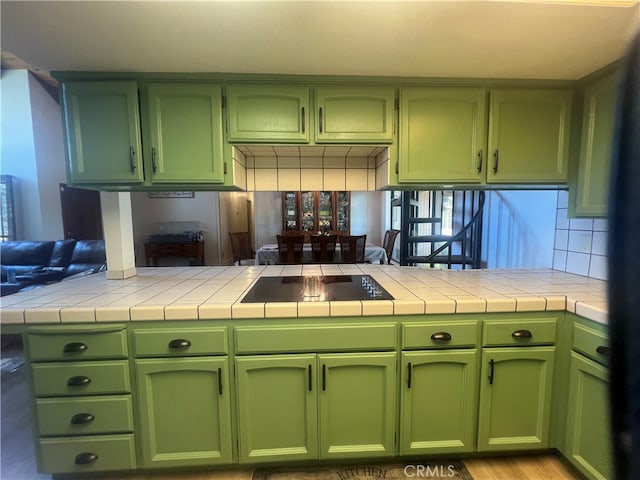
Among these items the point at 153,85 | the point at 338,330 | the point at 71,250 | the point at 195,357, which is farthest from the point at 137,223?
the point at 338,330

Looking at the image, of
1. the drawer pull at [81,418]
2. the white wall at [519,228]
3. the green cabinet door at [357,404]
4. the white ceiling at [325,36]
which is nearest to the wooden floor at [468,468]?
the drawer pull at [81,418]

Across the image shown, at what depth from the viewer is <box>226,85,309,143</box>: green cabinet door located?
1.53 metres

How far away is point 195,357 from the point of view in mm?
1295

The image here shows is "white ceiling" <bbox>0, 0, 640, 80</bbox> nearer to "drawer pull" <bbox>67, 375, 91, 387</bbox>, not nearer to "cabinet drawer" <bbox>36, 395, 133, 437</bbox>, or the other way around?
"drawer pull" <bbox>67, 375, 91, 387</bbox>

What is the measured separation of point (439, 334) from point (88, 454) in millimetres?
1706

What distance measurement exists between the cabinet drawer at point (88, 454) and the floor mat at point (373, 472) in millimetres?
607

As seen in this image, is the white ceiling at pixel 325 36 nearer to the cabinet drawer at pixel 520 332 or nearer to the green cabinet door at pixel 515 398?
the cabinet drawer at pixel 520 332

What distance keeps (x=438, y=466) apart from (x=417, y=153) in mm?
1636

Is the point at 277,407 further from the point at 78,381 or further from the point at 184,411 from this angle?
the point at 78,381

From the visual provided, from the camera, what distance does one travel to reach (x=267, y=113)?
155 cm

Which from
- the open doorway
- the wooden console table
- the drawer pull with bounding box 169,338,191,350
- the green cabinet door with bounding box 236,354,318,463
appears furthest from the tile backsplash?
the open doorway

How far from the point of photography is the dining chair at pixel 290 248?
3.71 m

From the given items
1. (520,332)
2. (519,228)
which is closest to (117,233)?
(520,332)

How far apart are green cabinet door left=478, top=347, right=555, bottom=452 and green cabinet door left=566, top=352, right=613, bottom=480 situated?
0.30ft
